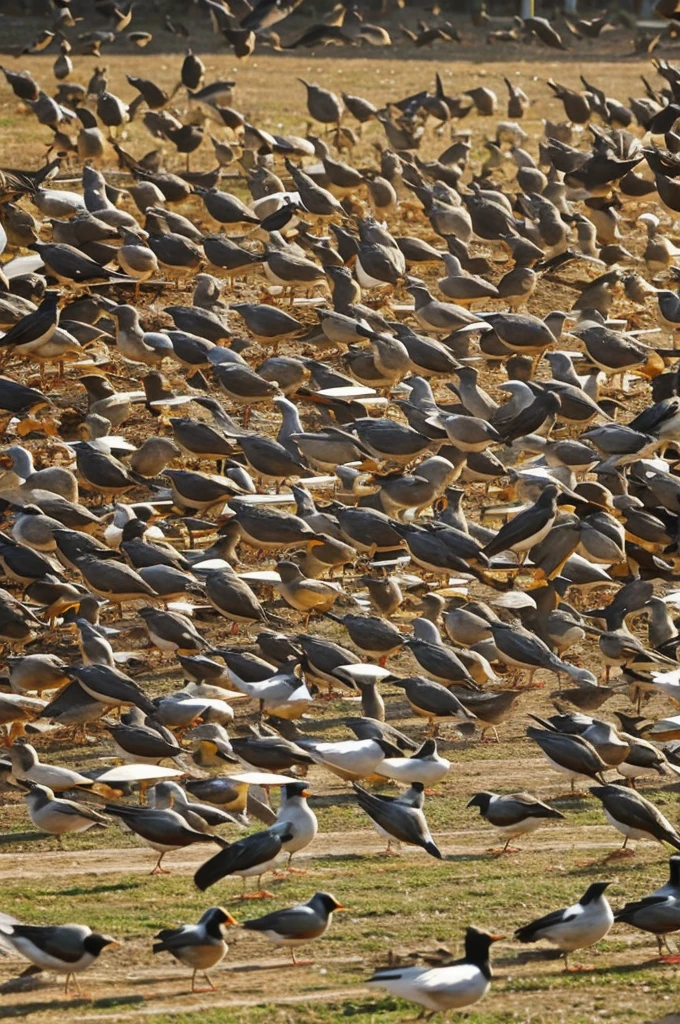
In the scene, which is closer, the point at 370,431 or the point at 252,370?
the point at 370,431

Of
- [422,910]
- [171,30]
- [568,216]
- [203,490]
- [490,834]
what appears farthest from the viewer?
[171,30]

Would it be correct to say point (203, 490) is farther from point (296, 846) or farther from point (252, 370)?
point (296, 846)

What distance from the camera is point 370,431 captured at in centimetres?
1411

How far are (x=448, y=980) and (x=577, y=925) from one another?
846 mm

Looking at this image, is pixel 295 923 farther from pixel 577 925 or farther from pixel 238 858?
pixel 577 925

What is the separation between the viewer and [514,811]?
949 cm

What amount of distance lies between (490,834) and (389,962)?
6.64 ft

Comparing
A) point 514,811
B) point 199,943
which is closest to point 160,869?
point 199,943

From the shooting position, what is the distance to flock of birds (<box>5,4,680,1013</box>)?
9797 mm

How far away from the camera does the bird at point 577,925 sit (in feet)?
26.7

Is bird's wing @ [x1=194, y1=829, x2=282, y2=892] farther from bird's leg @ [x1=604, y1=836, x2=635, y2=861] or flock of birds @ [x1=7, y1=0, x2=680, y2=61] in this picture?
flock of birds @ [x1=7, y1=0, x2=680, y2=61]

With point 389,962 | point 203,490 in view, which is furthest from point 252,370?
point 389,962

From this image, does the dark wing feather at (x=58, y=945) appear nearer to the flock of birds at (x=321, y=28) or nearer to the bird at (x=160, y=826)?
the bird at (x=160, y=826)

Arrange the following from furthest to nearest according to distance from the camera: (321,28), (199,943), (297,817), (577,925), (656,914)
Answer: (321,28)
(297,817)
(656,914)
(577,925)
(199,943)
